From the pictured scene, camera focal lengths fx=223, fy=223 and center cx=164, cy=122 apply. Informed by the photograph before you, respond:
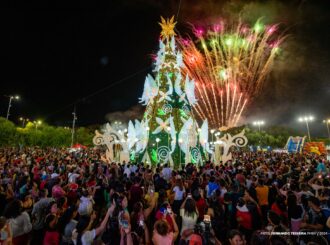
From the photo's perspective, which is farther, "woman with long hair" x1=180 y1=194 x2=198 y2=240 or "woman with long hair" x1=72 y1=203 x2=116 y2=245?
"woman with long hair" x1=180 y1=194 x2=198 y2=240

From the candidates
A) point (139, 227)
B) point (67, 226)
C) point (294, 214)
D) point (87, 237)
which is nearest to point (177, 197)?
point (139, 227)

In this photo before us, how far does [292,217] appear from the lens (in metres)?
5.70

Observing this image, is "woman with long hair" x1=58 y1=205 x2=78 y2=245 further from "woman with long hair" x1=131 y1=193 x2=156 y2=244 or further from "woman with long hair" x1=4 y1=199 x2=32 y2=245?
"woman with long hair" x1=131 y1=193 x2=156 y2=244

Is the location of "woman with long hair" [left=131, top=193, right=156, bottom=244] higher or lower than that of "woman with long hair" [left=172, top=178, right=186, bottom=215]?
lower

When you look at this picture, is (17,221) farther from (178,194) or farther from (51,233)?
(178,194)

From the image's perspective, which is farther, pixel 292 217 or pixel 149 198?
pixel 149 198

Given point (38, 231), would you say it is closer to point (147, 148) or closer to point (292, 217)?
point (292, 217)

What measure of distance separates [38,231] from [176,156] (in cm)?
1559

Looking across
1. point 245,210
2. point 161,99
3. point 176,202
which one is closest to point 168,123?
point 161,99

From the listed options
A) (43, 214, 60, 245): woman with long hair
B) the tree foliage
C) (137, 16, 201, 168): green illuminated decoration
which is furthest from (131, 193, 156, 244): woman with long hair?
the tree foliage

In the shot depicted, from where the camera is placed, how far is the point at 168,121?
835 inches

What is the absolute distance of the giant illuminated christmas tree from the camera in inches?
806

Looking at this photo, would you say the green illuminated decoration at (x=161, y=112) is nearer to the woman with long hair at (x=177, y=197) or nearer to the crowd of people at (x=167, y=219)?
the crowd of people at (x=167, y=219)

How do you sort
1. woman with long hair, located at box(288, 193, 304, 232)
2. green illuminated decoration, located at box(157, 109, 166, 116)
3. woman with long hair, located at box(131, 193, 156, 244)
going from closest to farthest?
woman with long hair, located at box(131, 193, 156, 244), woman with long hair, located at box(288, 193, 304, 232), green illuminated decoration, located at box(157, 109, 166, 116)
